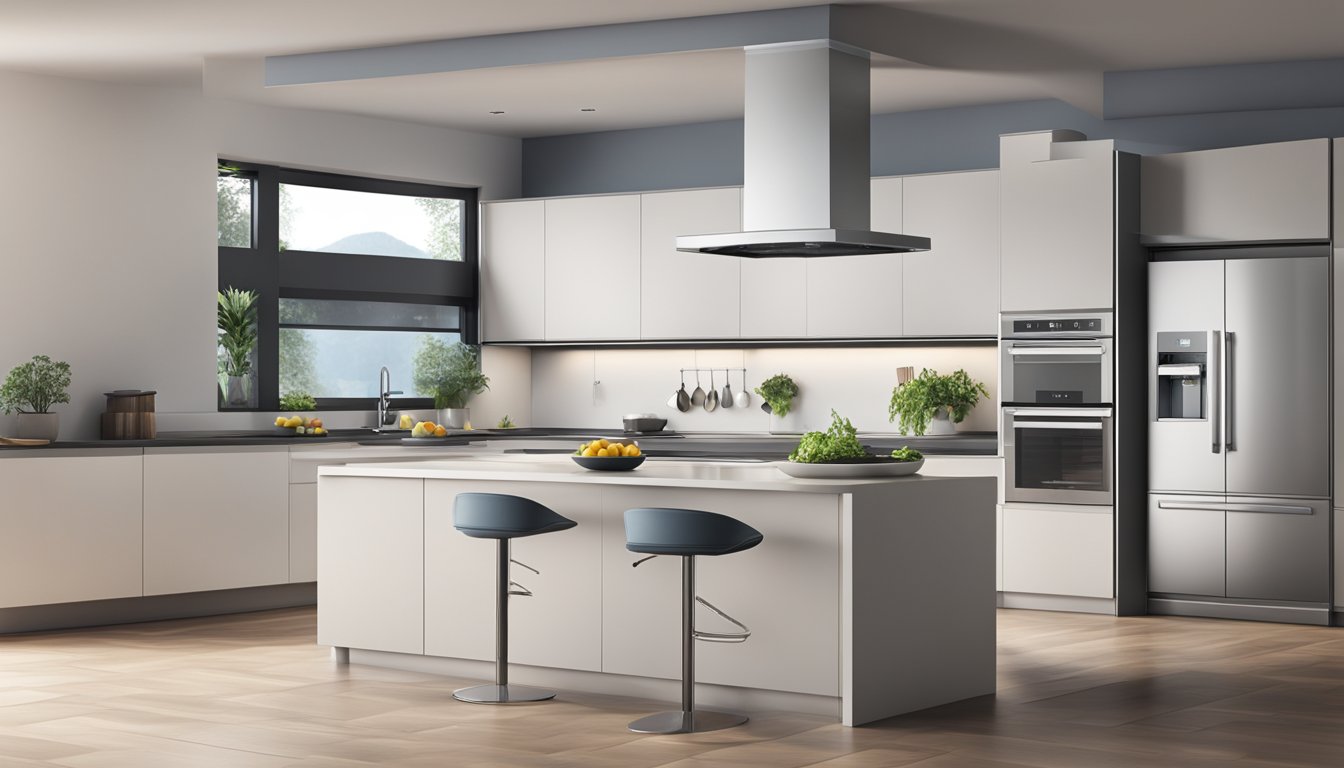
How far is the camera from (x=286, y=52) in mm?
7391

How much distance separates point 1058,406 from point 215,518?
13.8 ft

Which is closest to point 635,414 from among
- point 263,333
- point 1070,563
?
point 263,333

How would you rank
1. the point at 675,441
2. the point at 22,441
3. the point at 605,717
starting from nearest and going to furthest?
the point at 605,717, the point at 22,441, the point at 675,441

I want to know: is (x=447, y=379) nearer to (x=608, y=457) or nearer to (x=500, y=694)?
(x=608, y=457)

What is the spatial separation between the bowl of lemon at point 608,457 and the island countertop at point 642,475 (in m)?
0.03

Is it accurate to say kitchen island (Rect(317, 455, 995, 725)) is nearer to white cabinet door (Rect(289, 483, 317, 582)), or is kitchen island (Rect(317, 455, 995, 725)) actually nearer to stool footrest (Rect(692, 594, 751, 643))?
stool footrest (Rect(692, 594, 751, 643))

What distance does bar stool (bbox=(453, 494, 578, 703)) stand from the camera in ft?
17.6

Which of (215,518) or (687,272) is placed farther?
(687,272)

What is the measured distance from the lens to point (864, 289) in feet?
28.0

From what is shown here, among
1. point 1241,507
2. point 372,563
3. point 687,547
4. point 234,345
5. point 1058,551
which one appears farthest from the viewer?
point 234,345

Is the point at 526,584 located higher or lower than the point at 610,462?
lower

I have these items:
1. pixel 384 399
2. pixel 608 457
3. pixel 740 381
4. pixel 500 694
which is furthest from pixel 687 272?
pixel 500 694

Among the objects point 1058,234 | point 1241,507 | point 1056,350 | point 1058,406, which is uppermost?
point 1058,234

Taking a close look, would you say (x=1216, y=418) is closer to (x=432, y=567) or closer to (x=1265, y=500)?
(x=1265, y=500)
